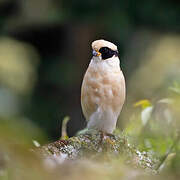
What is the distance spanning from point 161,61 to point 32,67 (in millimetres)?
3107

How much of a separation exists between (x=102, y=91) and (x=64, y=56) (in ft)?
30.9

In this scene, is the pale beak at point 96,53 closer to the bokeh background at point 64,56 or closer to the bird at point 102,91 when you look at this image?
the bird at point 102,91

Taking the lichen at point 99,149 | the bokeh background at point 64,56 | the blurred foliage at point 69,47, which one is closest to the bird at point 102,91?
the lichen at point 99,149

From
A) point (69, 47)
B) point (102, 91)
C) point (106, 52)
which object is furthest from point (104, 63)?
point (69, 47)

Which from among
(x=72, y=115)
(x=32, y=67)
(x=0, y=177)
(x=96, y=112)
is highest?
(x=0, y=177)

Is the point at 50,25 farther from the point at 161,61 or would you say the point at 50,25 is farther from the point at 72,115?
the point at 161,61

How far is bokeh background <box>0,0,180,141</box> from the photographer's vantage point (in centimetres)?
1095

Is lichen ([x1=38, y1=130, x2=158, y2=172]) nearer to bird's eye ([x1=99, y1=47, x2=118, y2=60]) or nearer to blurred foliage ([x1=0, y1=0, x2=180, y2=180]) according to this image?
bird's eye ([x1=99, y1=47, x2=118, y2=60])

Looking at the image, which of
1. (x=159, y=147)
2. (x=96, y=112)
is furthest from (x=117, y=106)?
(x=159, y=147)

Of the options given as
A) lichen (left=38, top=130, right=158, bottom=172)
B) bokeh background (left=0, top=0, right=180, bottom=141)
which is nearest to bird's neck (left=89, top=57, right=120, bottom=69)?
lichen (left=38, top=130, right=158, bottom=172)

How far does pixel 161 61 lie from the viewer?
11.0 meters

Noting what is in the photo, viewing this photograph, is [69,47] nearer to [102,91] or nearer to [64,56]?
[64,56]

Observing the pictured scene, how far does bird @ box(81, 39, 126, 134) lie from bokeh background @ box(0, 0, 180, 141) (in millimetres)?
6594

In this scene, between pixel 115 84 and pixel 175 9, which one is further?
pixel 175 9
